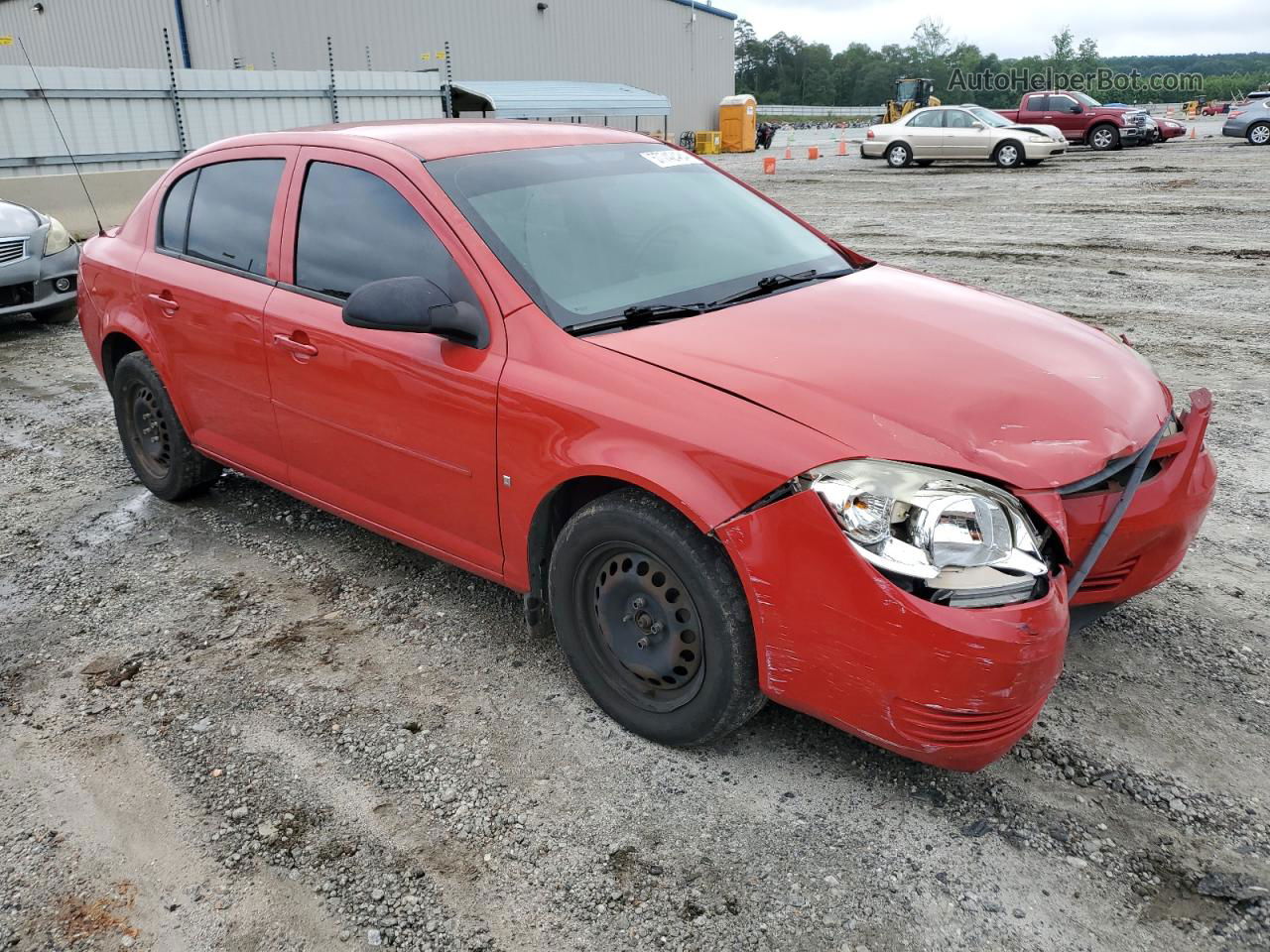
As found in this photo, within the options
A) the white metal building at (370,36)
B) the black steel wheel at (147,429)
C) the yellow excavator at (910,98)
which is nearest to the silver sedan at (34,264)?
the black steel wheel at (147,429)

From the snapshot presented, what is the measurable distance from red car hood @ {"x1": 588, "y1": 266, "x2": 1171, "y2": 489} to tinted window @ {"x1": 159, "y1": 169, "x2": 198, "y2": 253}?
2375 mm

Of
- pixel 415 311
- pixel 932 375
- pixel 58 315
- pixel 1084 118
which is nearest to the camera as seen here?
pixel 932 375

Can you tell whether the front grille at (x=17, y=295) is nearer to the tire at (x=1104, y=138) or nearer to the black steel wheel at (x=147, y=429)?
the black steel wheel at (x=147, y=429)

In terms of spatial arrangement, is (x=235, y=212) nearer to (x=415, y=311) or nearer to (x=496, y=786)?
(x=415, y=311)

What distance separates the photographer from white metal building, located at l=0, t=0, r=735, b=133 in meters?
29.6

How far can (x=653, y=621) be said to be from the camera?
109 inches

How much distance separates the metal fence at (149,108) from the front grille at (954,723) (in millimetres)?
12124

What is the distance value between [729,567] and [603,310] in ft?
3.05

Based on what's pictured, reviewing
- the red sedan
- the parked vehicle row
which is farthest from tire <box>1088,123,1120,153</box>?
the red sedan

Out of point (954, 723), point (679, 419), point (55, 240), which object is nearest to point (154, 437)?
point (679, 419)

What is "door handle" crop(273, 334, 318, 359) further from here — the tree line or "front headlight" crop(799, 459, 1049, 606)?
the tree line

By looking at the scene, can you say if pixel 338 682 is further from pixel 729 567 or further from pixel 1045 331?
pixel 1045 331

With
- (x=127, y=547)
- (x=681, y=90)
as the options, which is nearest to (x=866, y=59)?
(x=681, y=90)

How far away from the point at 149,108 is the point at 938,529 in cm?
1519
